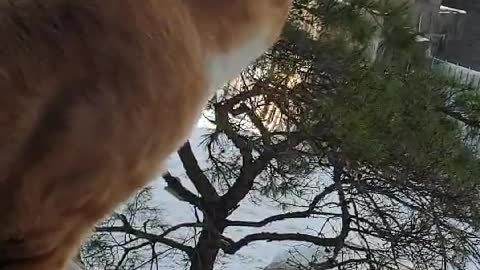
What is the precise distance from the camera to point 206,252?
1.09m

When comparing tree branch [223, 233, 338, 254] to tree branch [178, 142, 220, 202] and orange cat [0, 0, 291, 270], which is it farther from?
orange cat [0, 0, 291, 270]

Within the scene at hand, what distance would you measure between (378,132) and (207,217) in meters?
0.33

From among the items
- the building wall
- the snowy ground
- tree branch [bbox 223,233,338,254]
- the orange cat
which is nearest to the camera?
the orange cat

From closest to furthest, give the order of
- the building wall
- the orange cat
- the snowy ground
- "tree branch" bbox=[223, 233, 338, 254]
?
the orange cat → "tree branch" bbox=[223, 233, 338, 254] → the snowy ground → the building wall

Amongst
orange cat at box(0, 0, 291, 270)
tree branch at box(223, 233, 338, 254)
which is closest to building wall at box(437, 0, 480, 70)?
tree branch at box(223, 233, 338, 254)

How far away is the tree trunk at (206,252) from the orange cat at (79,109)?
729 mm

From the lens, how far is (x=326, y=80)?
35.7 inches

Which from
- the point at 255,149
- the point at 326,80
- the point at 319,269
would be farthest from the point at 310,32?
the point at 319,269

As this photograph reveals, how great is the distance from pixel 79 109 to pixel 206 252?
801mm

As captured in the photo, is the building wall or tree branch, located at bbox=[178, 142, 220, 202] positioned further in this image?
the building wall

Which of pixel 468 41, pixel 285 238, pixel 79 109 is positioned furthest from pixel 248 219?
pixel 468 41

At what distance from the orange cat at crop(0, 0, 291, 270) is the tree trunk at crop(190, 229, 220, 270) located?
729mm

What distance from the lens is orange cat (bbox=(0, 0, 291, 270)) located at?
0.98 ft

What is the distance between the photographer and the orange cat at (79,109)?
0.98 feet
